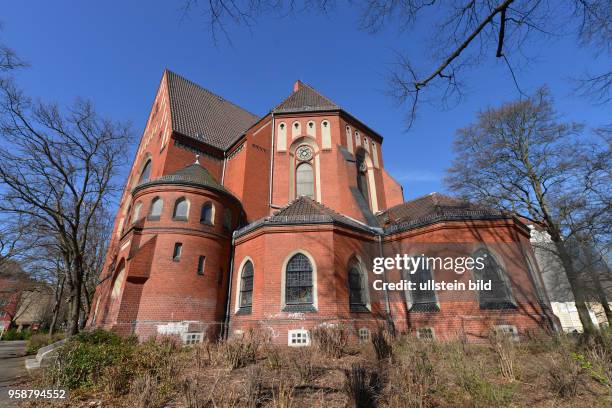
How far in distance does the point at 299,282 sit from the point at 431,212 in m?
7.40

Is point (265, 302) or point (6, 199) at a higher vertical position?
point (6, 199)

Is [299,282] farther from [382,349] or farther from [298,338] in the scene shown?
[382,349]

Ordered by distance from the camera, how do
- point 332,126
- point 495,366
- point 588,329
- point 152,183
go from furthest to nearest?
1. point 332,126
2. point 152,183
3. point 588,329
4. point 495,366

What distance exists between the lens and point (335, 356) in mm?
8438

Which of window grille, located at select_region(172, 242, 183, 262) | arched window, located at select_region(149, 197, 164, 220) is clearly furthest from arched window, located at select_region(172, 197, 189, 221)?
window grille, located at select_region(172, 242, 183, 262)

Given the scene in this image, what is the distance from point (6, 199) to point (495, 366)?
17.2 meters

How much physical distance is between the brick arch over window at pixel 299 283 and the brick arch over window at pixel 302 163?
661cm

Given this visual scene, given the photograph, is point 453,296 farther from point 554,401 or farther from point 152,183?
point 152,183

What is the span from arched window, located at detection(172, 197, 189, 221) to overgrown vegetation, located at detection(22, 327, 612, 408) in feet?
23.7

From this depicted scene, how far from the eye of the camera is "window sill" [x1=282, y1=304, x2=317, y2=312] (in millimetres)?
11969

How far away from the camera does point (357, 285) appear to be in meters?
13.3

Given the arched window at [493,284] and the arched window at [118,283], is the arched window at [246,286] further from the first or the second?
the arched window at [493,284]

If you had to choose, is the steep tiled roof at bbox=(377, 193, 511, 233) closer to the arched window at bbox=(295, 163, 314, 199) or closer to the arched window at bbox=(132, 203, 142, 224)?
the arched window at bbox=(295, 163, 314, 199)

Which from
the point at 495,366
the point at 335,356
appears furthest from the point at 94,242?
the point at 495,366
